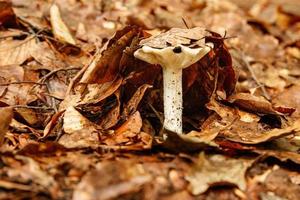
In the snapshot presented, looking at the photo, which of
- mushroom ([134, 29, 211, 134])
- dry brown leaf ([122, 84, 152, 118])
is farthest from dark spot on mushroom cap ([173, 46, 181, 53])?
dry brown leaf ([122, 84, 152, 118])

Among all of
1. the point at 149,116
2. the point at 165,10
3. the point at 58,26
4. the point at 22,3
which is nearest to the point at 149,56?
the point at 149,116

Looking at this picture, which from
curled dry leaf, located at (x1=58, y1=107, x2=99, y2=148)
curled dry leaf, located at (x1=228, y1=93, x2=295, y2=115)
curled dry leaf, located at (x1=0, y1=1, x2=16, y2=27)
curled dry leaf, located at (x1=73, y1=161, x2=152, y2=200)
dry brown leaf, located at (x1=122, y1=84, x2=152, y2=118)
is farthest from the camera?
curled dry leaf, located at (x1=0, y1=1, x2=16, y2=27)

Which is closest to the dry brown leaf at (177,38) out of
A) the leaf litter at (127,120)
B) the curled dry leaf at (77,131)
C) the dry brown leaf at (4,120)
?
the leaf litter at (127,120)

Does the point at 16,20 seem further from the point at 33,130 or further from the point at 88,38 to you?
the point at 33,130

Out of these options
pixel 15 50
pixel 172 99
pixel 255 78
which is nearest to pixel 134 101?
pixel 172 99

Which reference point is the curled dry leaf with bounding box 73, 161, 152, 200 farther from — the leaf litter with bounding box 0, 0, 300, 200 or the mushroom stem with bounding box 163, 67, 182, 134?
the mushroom stem with bounding box 163, 67, 182, 134
